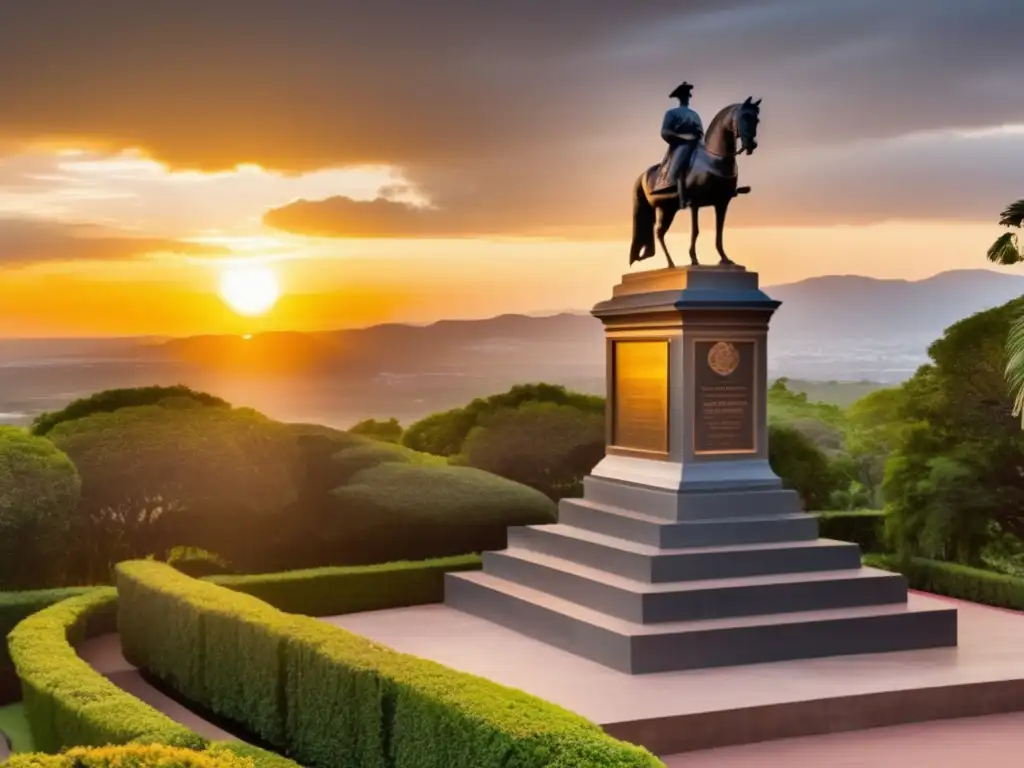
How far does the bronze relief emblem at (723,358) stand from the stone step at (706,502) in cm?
153

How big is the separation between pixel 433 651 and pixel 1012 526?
10808mm

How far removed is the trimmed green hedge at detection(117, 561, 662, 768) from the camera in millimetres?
8156

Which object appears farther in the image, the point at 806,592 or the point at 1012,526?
the point at 1012,526

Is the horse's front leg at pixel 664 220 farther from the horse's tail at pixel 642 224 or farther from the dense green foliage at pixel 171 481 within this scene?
the dense green foliage at pixel 171 481

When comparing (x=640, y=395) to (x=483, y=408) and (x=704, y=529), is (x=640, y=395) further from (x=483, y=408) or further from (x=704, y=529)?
(x=483, y=408)

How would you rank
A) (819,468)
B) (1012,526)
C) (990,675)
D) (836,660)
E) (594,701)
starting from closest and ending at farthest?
(594,701), (990,675), (836,660), (1012,526), (819,468)

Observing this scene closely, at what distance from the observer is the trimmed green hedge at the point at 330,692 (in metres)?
8.16

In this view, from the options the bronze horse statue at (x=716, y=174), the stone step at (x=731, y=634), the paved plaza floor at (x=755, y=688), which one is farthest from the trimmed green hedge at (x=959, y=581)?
the bronze horse statue at (x=716, y=174)

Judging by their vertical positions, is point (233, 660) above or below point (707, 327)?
below

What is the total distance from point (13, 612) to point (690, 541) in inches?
325

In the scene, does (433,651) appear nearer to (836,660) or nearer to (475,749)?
(836,660)

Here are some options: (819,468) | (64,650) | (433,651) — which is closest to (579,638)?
(433,651)

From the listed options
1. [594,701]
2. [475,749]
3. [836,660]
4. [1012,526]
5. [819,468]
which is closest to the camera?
[475,749]

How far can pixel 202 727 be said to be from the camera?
12.5 meters
